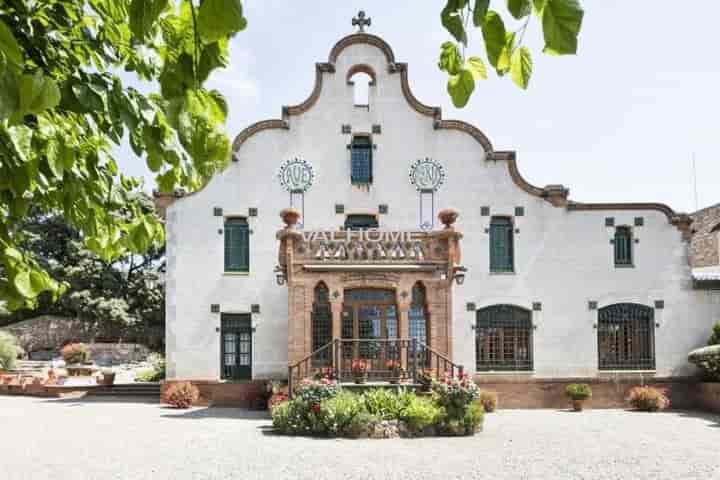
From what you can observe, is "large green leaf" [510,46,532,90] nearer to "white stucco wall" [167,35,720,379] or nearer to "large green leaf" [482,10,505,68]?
"large green leaf" [482,10,505,68]

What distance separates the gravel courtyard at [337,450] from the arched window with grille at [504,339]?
2.64m

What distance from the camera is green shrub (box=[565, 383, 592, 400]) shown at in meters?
19.9

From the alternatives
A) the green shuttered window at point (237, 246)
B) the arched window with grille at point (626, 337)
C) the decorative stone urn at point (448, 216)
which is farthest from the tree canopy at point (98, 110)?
the arched window with grille at point (626, 337)

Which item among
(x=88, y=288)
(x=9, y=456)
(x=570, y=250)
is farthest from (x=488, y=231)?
(x=88, y=288)

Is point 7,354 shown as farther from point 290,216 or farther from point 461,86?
point 461,86

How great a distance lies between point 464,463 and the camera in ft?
37.6

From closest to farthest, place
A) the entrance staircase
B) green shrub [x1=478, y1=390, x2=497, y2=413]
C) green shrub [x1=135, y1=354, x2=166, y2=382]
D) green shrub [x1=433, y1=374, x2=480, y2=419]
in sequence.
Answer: green shrub [x1=433, y1=374, x2=480, y2=419] → the entrance staircase → green shrub [x1=478, y1=390, x2=497, y2=413] → green shrub [x1=135, y1=354, x2=166, y2=382]

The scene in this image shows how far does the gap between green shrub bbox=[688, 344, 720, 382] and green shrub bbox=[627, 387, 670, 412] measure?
154 cm

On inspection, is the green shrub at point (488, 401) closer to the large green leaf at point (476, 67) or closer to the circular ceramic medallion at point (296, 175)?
the circular ceramic medallion at point (296, 175)

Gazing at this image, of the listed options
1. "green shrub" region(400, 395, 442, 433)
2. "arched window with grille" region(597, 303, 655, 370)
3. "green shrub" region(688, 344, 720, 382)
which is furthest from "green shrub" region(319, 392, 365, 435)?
"green shrub" region(688, 344, 720, 382)

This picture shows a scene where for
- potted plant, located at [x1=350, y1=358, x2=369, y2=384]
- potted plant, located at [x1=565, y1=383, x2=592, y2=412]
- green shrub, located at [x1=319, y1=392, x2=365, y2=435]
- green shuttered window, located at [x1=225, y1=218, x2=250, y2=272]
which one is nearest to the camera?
green shrub, located at [x1=319, y1=392, x2=365, y2=435]

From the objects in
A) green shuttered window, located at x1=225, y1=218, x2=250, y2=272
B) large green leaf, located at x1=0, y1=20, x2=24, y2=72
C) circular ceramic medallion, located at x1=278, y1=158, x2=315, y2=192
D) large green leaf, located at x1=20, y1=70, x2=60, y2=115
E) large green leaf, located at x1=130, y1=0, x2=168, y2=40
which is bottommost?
large green leaf, located at x1=20, y1=70, x2=60, y2=115

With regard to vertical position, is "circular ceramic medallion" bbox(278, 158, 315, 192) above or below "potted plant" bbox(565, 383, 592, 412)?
above

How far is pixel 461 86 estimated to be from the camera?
2.39 metres
